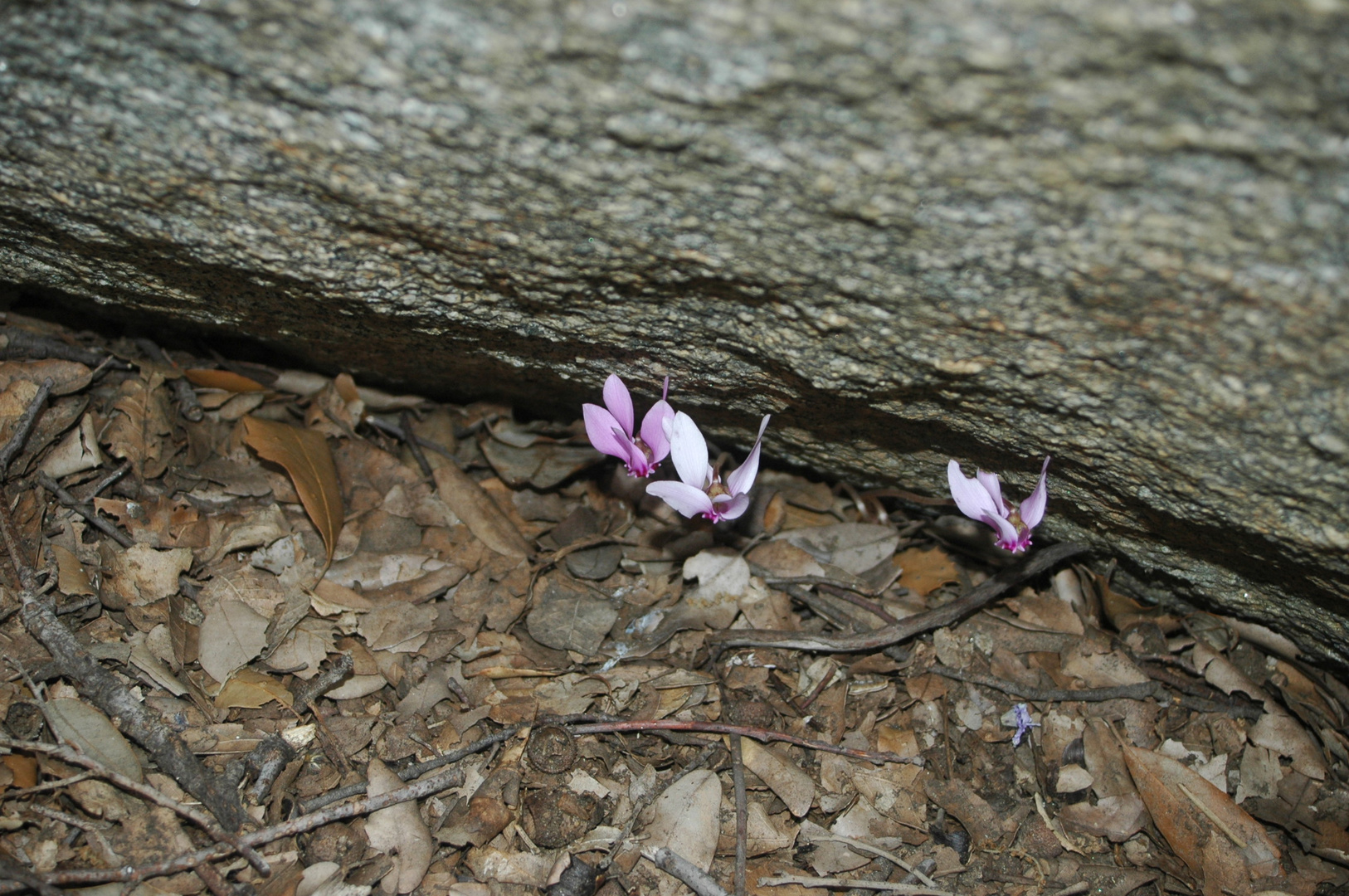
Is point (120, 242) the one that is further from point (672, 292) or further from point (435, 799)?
point (435, 799)

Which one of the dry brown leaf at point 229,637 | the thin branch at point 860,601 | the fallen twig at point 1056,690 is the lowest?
the dry brown leaf at point 229,637

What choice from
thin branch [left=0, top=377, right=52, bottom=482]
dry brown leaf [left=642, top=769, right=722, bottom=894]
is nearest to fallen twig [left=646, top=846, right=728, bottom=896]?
dry brown leaf [left=642, top=769, right=722, bottom=894]

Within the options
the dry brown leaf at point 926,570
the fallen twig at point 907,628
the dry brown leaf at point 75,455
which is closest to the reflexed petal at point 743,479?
the fallen twig at point 907,628

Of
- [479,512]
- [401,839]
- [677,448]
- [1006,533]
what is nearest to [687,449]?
[677,448]

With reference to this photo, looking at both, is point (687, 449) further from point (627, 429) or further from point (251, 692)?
point (251, 692)

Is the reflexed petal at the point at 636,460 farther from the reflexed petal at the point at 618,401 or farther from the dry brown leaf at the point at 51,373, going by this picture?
the dry brown leaf at the point at 51,373

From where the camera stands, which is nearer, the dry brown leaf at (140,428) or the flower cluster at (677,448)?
the flower cluster at (677,448)

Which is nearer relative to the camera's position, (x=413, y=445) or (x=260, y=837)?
(x=260, y=837)

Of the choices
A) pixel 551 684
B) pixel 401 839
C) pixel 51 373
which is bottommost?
pixel 401 839

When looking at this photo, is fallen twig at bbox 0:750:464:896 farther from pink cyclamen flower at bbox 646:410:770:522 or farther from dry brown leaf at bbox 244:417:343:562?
pink cyclamen flower at bbox 646:410:770:522
